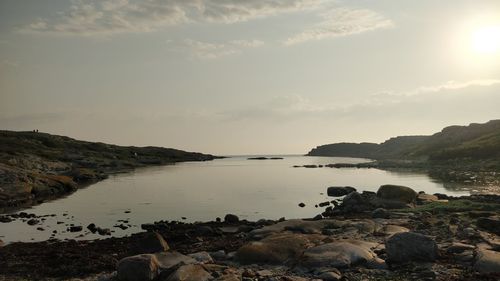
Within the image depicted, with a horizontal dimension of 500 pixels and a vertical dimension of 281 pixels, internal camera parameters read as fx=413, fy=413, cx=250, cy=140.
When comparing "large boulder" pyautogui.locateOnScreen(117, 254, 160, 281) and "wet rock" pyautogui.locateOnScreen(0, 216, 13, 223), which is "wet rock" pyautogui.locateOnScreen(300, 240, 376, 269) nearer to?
"large boulder" pyautogui.locateOnScreen(117, 254, 160, 281)

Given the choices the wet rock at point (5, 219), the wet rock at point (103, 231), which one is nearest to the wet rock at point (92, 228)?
the wet rock at point (103, 231)

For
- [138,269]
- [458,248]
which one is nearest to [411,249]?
[458,248]

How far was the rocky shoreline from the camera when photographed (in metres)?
16.9

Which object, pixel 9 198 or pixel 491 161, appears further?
pixel 491 161

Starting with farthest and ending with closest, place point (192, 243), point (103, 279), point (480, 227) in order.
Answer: point (192, 243)
point (480, 227)
point (103, 279)

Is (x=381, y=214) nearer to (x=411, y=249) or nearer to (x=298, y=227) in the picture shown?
(x=298, y=227)

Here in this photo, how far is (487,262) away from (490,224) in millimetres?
8054

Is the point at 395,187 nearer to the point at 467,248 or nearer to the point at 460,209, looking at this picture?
the point at 460,209

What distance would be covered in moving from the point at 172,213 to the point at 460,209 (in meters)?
26.4

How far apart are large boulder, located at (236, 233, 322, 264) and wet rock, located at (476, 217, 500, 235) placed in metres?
10.4

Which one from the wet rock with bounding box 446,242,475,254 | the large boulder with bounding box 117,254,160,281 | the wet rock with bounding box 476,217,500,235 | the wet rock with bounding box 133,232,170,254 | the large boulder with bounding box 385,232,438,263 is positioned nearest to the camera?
the large boulder with bounding box 117,254,160,281

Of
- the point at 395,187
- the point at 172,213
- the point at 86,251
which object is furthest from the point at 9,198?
the point at 395,187

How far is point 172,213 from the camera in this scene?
4222 centimetres

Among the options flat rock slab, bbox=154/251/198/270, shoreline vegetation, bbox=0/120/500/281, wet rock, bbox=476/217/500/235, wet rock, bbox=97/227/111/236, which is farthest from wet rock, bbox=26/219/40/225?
wet rock, bbox=476/217/500/235
